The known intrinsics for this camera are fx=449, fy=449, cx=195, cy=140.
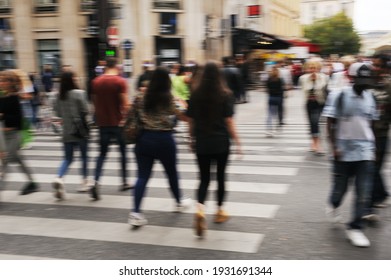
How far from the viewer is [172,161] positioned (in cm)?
512

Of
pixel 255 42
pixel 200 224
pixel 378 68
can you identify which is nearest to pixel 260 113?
pixel 378 68

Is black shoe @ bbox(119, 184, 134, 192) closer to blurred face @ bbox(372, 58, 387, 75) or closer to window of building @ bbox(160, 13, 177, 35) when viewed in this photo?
blurred face @ bbox(372, 58, 387, 75)

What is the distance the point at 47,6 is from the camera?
23719mm

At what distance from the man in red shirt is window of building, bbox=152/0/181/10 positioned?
20.6 m

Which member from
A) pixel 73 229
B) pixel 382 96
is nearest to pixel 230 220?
pixel 73 229

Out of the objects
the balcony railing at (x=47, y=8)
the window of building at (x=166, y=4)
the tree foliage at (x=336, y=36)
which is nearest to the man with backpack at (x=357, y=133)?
the balcony railing at (x=47, y=8)

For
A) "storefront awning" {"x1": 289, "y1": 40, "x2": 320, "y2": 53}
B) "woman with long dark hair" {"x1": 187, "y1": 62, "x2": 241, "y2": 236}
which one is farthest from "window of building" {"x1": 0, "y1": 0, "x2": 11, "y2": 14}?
"woman with long dark hair" {"x1": 187, "y1": 62, "x2": 241, "y2": 236}

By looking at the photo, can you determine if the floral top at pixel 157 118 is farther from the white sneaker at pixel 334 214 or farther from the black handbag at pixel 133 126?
the white sneaker at pixel 334 214

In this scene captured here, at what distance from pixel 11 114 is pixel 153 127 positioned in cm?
255

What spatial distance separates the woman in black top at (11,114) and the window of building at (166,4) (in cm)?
2059

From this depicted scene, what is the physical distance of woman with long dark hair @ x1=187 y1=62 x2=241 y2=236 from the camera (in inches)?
177

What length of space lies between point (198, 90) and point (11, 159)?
10.8 feet

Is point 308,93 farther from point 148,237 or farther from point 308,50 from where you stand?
point 308,50
